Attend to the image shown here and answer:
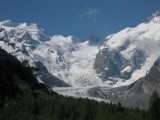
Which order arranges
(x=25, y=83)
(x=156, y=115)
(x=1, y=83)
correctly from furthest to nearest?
1. (x=156, y=115)
2. (x=1, y=83)
3. (x=25, y=83)

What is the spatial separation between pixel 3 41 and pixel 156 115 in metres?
146

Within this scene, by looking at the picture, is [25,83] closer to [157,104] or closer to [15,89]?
[15,89]

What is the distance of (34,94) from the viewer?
19.1m

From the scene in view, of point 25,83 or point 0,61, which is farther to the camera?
point 0,61

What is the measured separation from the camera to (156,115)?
160m

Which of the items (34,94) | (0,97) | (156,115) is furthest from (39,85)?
(156,115)

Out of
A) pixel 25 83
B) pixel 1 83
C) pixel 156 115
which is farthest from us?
pixel 156 115

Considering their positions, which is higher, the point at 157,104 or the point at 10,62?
the point at 157,104

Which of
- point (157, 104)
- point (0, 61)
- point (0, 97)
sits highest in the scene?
point (157, 104)

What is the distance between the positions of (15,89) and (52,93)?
5.50 feet

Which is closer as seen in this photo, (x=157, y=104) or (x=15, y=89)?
(x=15, y=89)

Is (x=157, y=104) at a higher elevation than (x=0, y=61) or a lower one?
higher

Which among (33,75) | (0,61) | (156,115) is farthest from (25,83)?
(156,115)

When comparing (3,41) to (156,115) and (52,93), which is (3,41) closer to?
(52,93)
